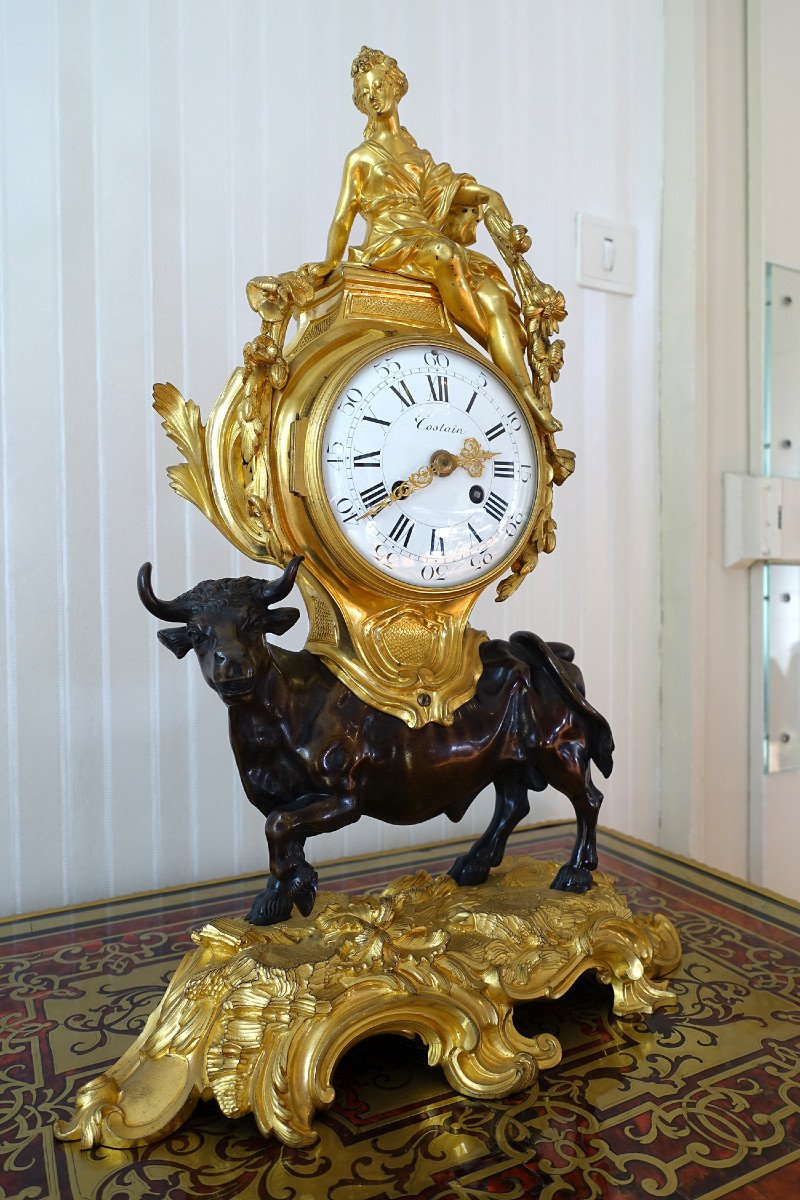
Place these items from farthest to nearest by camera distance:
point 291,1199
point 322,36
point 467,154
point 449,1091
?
point 467,154 → point 322,36 → point 449,1091 → point 291,1199

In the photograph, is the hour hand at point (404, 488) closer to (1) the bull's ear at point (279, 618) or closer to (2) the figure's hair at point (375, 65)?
(1) the bull's ear at point (279, 618)

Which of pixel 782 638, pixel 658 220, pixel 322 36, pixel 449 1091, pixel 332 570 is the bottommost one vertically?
pixel 449 1091

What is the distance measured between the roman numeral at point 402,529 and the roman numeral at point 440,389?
108 millimetres

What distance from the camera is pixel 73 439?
3.67 feet

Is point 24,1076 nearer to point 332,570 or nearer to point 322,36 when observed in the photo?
point 332,570

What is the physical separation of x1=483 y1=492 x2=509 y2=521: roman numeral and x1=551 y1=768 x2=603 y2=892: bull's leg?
10.4 inches

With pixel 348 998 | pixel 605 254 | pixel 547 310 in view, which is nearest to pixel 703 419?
pixel 605 254

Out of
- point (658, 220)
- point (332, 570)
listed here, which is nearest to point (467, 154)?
point (658, 220)

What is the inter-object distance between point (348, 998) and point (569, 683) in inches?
13.7

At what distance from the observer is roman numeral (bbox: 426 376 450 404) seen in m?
0.79

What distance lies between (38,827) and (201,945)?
0.47m

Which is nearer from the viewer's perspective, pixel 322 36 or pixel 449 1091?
pixel 449 1091

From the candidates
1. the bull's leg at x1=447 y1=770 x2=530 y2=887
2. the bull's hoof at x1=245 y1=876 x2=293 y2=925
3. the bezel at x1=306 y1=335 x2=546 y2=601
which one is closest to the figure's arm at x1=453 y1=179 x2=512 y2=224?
the bezel at x1=306 y1=335 x2=546 y2=601

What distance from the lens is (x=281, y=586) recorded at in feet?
2.27
